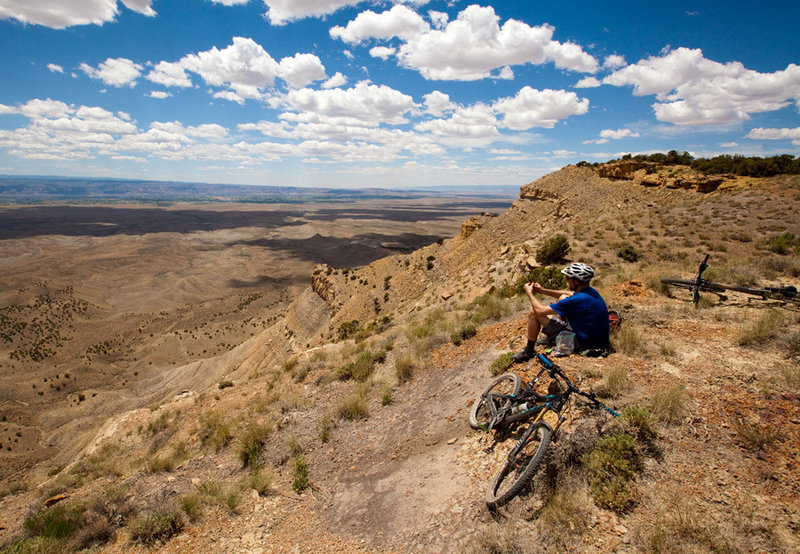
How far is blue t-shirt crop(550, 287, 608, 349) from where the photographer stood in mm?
5383

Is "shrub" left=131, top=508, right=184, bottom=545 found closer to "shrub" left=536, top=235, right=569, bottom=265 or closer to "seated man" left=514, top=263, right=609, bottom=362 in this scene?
"seated man" left=514, top=263, right=609, bottom=362

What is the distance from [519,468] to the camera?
13.6 ft

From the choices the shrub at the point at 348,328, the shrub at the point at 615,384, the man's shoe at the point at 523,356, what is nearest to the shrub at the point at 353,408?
the man's shoe at the point at 523,356

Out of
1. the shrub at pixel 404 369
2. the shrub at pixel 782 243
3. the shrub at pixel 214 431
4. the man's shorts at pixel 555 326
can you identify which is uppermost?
the shrub at pixel 782 243

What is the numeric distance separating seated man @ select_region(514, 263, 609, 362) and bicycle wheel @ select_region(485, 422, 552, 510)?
201cm

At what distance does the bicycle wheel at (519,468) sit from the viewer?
12.7 feet

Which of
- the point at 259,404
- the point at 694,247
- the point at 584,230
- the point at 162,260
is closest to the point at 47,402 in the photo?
the point at 259,404

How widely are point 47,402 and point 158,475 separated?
122ft

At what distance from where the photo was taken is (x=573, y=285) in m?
5.51

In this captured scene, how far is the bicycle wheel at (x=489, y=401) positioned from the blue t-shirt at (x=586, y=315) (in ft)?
4.16

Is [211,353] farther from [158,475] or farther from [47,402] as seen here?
[158,475]

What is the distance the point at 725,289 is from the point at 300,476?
9.77 metres

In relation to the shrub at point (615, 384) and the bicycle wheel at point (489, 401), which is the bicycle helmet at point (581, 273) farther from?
the bicycle wheel at point (489, 401)

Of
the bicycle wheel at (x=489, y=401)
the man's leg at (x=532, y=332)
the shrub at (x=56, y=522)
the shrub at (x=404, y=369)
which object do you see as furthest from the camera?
the shrub at (x=404, y=369)
